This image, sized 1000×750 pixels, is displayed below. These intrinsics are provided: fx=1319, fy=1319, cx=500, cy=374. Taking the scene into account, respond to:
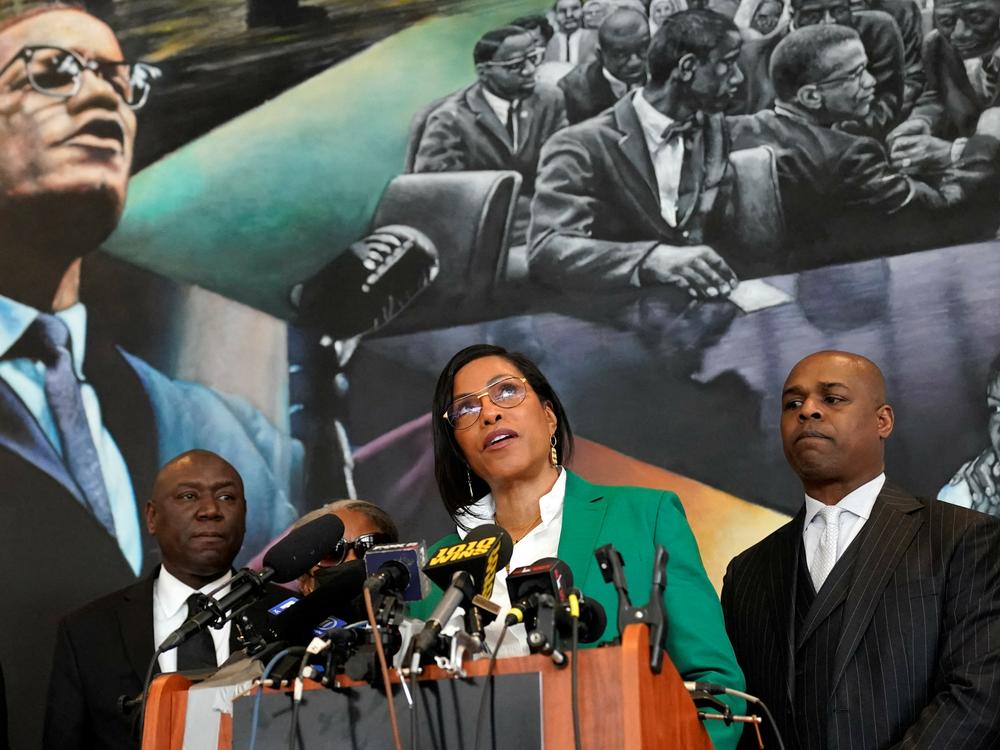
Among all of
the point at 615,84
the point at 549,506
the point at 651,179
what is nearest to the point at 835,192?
the point at 651,179

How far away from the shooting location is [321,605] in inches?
94.0

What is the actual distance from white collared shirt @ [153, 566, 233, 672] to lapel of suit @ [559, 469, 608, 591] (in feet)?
6.32

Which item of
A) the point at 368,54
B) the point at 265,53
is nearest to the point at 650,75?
the point at 368,54

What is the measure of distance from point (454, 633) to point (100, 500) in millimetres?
3825

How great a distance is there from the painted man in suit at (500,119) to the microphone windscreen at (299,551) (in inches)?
127

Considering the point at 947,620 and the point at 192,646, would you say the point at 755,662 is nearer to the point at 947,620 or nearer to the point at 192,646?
the point at 947,620

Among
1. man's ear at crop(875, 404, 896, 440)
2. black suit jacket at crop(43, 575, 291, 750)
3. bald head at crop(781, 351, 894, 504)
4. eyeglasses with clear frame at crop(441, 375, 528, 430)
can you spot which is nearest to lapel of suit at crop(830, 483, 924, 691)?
bald head at crop(781, 351, 894, 504)

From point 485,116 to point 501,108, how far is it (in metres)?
0.08

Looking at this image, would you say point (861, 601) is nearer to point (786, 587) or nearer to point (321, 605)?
point (786, 587)

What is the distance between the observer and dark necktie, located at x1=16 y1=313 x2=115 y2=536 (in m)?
5.52

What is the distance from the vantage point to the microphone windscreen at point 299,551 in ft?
7.79

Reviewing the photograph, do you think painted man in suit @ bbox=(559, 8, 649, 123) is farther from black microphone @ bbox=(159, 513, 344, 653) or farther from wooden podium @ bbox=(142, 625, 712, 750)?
wooden podium @ bbox=(142, 625, 712, 750)

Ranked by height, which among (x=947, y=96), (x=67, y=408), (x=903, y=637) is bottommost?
(x=903, y=637)

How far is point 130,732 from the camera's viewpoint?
14.1 feet
